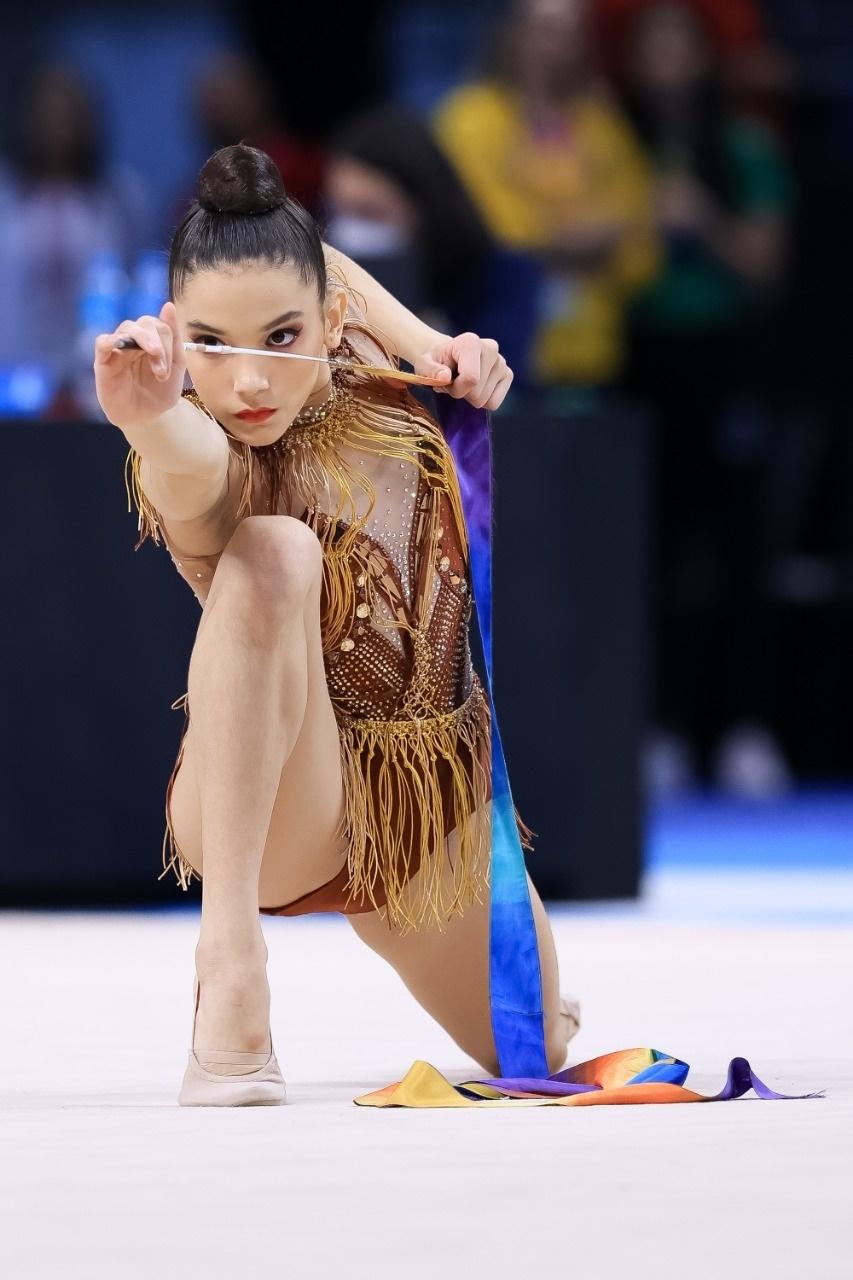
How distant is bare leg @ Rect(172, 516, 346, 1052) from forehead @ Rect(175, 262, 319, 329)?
0.55ft

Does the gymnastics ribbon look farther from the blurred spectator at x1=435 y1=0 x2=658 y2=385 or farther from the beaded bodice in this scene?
the blurred spectator at x1=435 y1=0 x2=658 y2=385

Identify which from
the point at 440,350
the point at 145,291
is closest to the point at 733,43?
the point at 145,291

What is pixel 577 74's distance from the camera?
4.14 meters

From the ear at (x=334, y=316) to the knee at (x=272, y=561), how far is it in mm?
199

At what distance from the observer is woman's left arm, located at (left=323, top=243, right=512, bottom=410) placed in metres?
1.77

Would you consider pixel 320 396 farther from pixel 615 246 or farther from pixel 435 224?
pixel 615 246

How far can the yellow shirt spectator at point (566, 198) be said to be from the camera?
4105 millimetres

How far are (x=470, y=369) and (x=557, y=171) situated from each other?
8.28ft

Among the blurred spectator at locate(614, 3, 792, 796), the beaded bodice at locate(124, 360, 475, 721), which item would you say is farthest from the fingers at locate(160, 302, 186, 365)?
the blurred spectator at locate(614, 3, 792, 796)

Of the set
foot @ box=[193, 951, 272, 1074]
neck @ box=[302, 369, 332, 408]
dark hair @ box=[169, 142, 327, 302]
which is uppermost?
dark hair @ box=[169, 142, 327, 302]

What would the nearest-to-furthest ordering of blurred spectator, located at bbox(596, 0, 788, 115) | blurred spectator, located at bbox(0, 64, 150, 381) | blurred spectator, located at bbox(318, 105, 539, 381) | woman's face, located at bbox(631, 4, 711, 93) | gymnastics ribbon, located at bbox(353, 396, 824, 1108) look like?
gymnastics ribbon, located at bbox(353, 396, 824, 1108)
blurred spectator, located at bbox(318, 105, 539, 381)
blurred spectator, located at bbox(0, 64, 150, 381)
woman's face, located at bbox(631, 4, 711, 93)
blurred spectator, located at bbox(596, 0, 788, 115)

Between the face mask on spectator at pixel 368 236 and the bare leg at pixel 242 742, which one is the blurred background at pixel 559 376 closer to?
the face mask on spectator at pixel 368 236

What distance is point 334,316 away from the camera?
1716mm

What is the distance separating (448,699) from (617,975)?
2.29ft
